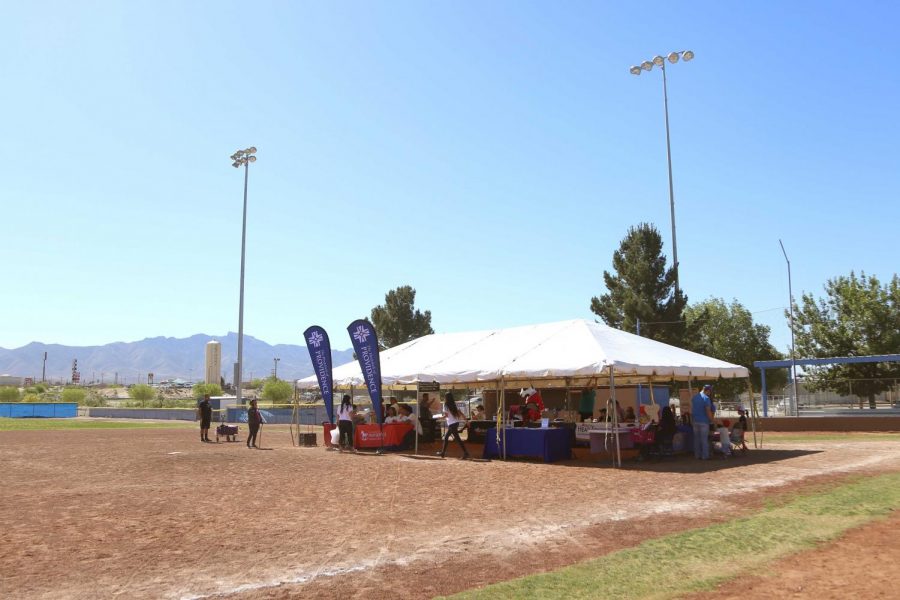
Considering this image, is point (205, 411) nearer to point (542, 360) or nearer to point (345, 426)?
point (345, 426)

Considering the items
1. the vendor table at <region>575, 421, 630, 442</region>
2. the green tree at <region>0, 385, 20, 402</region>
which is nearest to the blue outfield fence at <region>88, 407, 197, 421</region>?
the green tree at <region>0, 385, 20, 402</region>

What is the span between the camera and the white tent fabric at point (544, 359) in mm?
15648

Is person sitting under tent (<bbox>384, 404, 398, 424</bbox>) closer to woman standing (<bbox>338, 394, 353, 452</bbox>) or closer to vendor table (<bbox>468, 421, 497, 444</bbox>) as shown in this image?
woman standing (<bbox>338, 394, 353, 452</bbox>)

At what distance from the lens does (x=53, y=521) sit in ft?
29.2

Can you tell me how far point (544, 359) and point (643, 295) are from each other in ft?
84.3

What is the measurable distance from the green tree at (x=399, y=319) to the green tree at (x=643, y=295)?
24.2 m

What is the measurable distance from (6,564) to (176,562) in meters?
1.51

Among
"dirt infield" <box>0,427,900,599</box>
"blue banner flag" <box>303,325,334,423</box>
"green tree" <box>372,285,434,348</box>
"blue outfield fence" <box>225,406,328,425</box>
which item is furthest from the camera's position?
"green tree" <box>372,285,434,348</box>

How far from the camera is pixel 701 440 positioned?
15.9 meters

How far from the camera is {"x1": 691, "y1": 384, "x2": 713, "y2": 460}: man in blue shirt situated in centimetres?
1550

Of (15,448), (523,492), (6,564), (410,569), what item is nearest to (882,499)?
(523,492)

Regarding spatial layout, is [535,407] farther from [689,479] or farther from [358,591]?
[358,591]

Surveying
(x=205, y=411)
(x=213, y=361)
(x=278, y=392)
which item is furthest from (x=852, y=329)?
(x=213, y=361)

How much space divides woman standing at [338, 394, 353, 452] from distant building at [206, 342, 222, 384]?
120 metres
